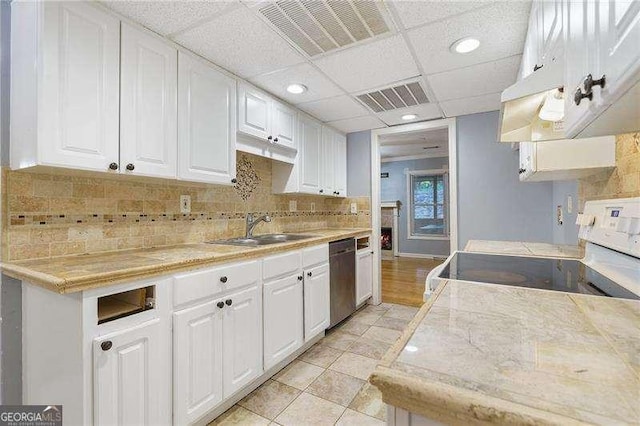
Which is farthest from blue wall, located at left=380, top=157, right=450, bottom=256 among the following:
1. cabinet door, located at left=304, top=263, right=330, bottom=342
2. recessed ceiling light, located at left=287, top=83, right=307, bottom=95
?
recessed ceiling light, located at left=287, top=83, right=307, bottom=95

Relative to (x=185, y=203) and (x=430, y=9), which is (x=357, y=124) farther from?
(x=185, y=203)

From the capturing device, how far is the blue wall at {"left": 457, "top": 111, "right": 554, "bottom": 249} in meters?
2.76

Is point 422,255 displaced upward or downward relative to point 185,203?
downward

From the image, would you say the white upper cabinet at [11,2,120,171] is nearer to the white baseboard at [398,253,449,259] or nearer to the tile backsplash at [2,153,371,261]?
the tile backsplash at [2,153,371,261]

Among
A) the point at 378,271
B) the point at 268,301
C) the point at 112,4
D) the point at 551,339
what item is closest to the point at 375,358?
the point at 268,301

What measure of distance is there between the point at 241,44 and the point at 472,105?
7.04 ft

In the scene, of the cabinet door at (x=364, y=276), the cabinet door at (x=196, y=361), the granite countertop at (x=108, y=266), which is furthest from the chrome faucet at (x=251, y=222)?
the cabinet door at (x=364, y=276)

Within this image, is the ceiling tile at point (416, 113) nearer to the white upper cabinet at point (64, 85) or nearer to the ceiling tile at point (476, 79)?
the ceiling tile at point (476, 79)

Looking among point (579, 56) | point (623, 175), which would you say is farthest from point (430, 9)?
point (623, 175)

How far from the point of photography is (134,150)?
153cm

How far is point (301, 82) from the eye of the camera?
229 centimetres

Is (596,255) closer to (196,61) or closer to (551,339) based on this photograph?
(551,339)

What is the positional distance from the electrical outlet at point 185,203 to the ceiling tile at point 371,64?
130 cm

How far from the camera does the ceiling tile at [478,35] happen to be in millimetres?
1492
